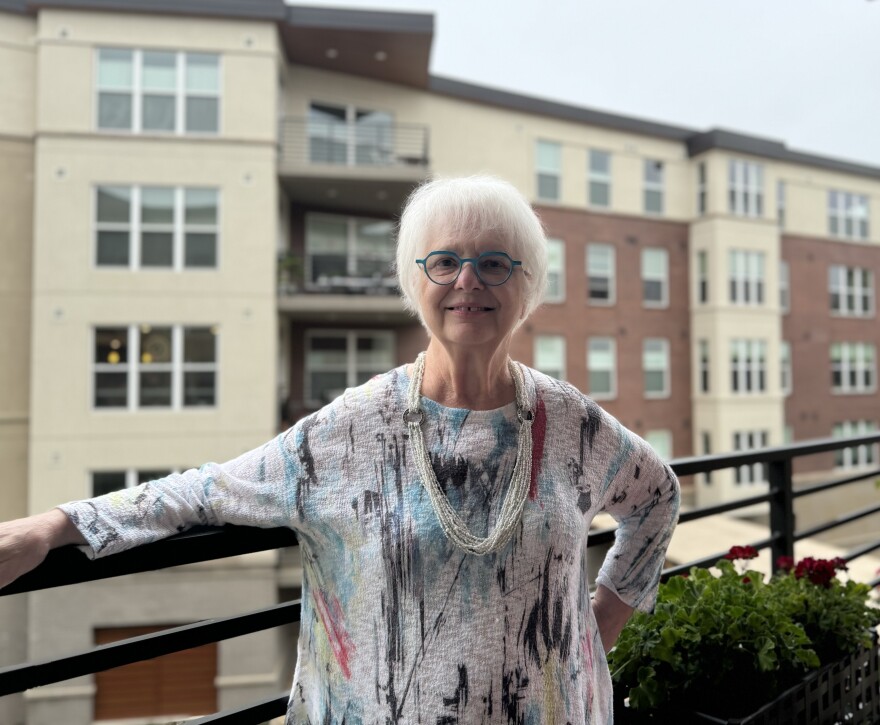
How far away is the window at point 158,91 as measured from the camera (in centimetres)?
1201

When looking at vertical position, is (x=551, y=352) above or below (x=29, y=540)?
above

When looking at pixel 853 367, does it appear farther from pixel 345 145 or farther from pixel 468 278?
pixel 468 278

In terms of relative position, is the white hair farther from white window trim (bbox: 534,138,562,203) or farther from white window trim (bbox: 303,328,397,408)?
white window trim (bbox: 534,138,562,203)

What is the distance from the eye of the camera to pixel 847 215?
21.4m

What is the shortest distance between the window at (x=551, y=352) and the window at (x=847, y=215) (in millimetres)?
10589

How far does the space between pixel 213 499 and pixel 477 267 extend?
1.89 ft

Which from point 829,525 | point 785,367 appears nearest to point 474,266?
point 829,525

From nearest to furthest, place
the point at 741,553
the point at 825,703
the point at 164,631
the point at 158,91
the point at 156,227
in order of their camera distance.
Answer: the point at 164,631
the point at 825,703
the point at 741,553
the point at 158,91
the point at 156,227

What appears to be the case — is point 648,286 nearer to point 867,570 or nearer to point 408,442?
point 867,570

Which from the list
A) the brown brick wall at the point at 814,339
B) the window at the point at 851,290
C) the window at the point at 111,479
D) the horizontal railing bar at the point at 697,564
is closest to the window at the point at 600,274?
the brown brick wall at the point at 814,339

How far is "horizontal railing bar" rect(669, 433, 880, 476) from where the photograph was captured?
1834 mm

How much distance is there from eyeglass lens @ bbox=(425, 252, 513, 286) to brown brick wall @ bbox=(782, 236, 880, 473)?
21.7 metres

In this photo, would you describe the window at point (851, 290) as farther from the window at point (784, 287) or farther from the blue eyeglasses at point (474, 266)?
the blue eyeglasses at point (474, 266)

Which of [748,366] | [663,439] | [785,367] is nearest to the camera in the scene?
[663,439]
